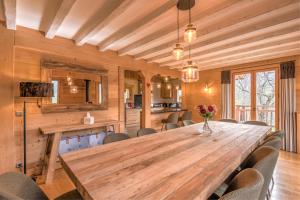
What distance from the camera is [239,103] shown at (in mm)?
5148

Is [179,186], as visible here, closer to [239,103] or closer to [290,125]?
[290,125]

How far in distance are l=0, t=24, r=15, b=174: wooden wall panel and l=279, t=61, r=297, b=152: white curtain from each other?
5.84m

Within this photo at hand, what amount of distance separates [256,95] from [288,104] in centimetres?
A: 80

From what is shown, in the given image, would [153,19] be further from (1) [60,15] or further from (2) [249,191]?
(2) [249,191]

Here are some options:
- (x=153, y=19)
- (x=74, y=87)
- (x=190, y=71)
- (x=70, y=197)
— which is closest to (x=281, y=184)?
(x=190, y=71)

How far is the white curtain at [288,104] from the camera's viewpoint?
401cm

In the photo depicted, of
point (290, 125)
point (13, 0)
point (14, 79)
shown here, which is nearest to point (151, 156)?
point (13, 0)

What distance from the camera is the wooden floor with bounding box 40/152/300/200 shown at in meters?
2.25

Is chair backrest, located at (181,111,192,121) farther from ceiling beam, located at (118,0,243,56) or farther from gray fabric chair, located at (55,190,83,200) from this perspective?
gray fabric chair, located at (55,190,83,200)

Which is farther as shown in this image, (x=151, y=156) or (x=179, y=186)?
(x=151, y=156)

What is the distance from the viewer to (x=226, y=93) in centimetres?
523

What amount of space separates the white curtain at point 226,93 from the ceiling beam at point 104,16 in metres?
4.29

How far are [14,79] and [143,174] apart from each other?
2.76m

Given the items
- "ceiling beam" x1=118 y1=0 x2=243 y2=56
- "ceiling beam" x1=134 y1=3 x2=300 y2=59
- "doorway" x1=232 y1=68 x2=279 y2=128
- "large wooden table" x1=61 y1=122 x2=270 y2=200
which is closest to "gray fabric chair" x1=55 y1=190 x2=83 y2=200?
"large wooden table" x1=61 y1=122 x2=270 y2=200
